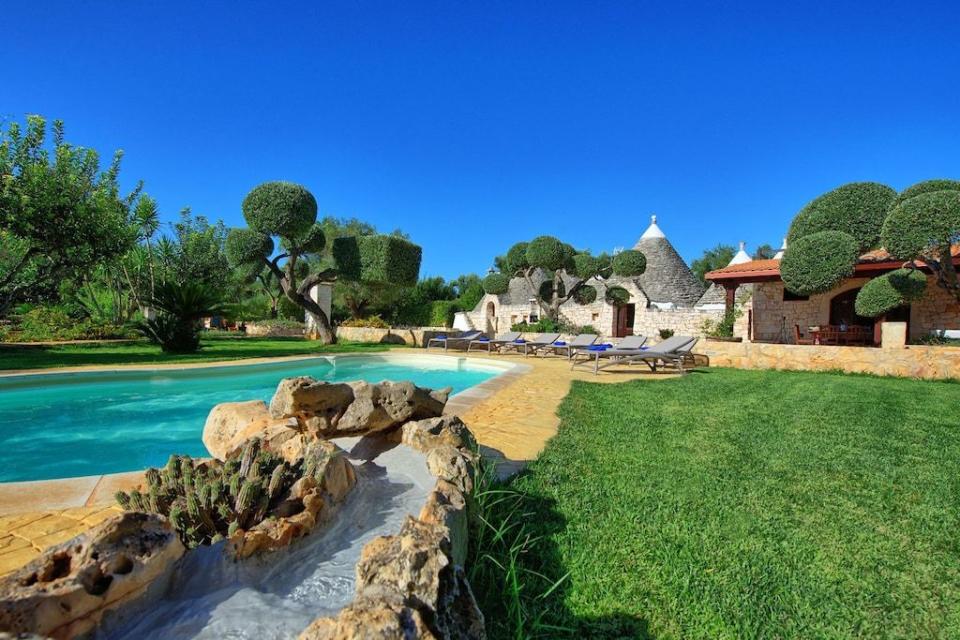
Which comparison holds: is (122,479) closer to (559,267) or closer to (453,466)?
(453,466)

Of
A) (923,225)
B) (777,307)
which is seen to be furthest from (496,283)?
(923,225)

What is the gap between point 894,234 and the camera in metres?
10.5

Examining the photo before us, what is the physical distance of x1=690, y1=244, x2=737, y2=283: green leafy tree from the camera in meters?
49.3

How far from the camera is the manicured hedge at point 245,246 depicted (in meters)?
17.7

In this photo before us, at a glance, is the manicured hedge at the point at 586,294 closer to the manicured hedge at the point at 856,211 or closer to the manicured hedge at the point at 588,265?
the manicured hedge at the point at 588,265

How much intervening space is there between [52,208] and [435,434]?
13.8 meters

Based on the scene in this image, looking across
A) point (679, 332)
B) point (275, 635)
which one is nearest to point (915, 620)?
point (275, 635)

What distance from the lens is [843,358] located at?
10828 millimetres

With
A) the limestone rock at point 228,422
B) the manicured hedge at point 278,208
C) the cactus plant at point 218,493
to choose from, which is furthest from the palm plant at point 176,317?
the cactus plant at point 218,493

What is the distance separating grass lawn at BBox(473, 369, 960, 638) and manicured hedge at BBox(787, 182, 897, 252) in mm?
11874

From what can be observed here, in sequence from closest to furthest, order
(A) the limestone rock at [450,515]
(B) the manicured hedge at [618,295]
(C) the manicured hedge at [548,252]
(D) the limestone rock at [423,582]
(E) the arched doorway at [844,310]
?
(D) the limestone rock at [423,582], (A) the limestone rock at [450,515], (E) the arched doorway at [844,310], (C) the manicured hedge at [548,252], (B) the manicured hedge at [618,295]

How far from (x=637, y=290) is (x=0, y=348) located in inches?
1018

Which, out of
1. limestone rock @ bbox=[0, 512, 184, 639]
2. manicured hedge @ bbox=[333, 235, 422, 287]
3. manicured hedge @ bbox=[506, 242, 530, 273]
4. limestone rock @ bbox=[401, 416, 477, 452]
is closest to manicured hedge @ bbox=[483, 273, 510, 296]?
manicured hedge @ bbox=[506, 242, 530, 273]

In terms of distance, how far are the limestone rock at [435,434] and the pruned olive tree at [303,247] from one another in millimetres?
15811
